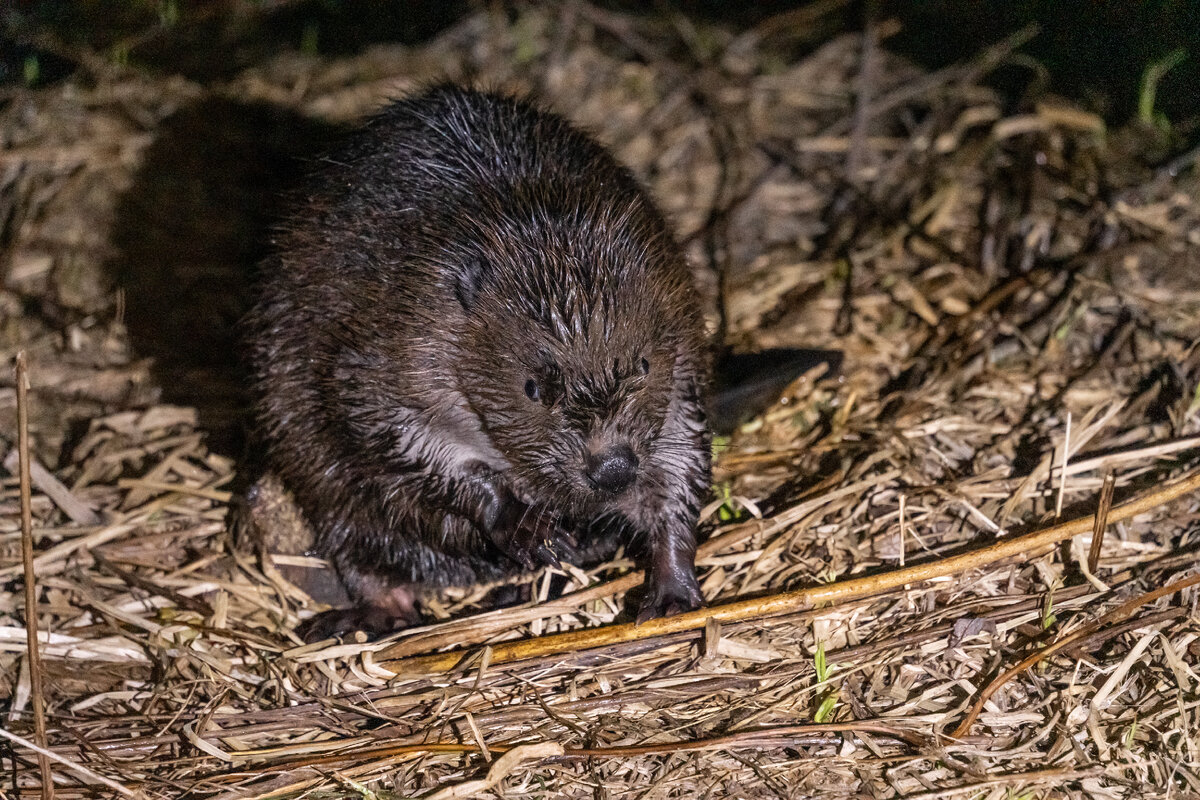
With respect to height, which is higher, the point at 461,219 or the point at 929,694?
the point at 461,219

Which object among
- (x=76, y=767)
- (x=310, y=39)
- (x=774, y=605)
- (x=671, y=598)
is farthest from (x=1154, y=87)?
(x=76, y=767)

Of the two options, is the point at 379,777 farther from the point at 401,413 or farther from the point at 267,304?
the point at 267,304

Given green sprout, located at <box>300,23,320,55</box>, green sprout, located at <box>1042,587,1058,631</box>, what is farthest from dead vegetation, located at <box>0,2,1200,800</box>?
green sprout, located at <box>300,23,320,55</box>

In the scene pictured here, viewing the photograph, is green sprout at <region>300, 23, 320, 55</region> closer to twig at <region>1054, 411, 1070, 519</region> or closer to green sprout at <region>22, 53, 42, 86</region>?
green sprout at <region>22, 53, 42, 86</region>

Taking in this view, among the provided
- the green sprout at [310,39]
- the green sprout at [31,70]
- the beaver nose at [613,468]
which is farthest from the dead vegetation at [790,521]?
the beaver nose at [613,468]

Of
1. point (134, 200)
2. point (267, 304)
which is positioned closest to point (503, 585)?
point (267, 304)

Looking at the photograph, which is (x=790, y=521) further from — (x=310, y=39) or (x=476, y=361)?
(x=310, y=39)
